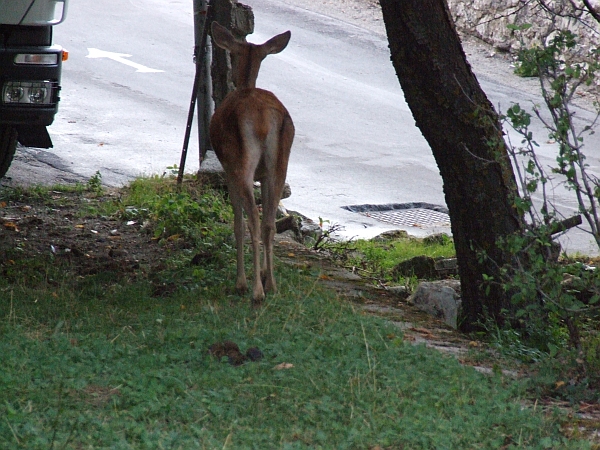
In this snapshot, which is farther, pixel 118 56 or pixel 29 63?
pixel 118 56

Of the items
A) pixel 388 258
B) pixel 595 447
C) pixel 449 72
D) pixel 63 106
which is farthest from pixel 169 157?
pixel 595 447

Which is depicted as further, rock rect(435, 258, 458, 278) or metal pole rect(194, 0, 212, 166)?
metal pole rect(194, 0, 212, 166)

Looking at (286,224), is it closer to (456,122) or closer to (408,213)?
(408,213)

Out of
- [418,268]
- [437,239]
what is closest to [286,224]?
[418,268]

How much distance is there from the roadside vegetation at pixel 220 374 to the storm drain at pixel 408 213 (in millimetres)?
4023

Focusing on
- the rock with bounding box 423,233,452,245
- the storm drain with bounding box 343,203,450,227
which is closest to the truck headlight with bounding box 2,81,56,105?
the rock with bounding box 423,233,452,245

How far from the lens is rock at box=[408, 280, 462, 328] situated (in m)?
6.95

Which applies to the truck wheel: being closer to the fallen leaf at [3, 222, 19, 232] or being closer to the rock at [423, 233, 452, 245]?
the fallen leaf at [3, 222, 19, 232]

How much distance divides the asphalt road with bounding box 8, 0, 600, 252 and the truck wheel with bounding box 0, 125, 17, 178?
1611 millimetres

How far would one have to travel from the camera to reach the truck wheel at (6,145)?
Answer: 30.2 feet

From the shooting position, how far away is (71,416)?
3.85 m

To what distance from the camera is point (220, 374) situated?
176 inches

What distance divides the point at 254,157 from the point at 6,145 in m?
4.27

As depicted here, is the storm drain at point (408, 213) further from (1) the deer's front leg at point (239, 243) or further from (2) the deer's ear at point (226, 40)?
(1) the deer's front leg at point (239, 243)
